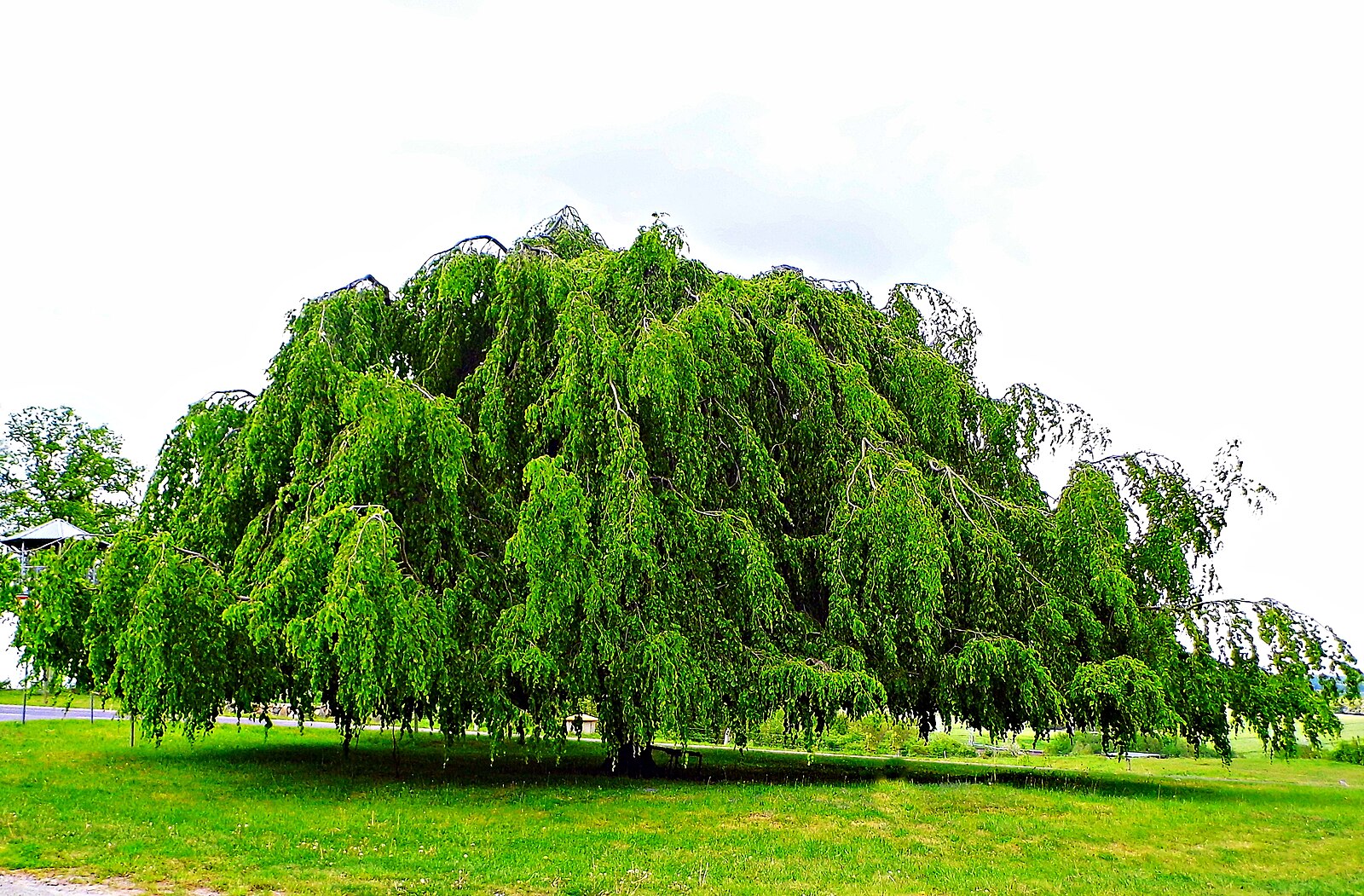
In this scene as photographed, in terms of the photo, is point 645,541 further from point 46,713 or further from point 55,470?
point 55,470

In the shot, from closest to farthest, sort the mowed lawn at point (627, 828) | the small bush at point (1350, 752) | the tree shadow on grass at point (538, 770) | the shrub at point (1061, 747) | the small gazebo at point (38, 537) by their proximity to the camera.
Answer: the mowed lawn at point (627, 828) < the tree shadow on grass at point (538, 770) < the small bush at point (1350, 752) < the shrub at point (1061, 747) < the small gazebo at point (38, 537)

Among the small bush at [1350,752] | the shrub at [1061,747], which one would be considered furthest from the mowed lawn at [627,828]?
the shrub at [1061,747]

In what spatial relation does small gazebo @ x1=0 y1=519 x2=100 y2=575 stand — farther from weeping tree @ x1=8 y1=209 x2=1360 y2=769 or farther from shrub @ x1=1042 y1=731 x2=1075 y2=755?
shrub @ x1=1042 y1=731 x2=1075 y2=755

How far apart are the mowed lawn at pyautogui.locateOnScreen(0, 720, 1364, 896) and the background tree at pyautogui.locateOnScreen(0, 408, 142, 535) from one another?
23697mm

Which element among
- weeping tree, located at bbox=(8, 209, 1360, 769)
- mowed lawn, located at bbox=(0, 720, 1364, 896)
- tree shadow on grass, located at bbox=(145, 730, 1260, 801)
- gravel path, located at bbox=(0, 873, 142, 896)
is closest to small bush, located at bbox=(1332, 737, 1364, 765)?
mowed lawn, located at bbox=(0, 720, 1364, 896)

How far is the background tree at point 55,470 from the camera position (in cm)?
3597

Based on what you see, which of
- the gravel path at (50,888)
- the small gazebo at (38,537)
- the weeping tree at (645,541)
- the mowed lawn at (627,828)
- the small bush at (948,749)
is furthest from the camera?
the small gazebo at (38,537)

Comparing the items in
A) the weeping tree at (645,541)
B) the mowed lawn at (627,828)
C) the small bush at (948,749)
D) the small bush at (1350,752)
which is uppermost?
the weeping tree at (645,541)

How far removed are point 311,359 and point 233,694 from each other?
4.09 metres

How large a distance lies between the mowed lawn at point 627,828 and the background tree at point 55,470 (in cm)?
2370

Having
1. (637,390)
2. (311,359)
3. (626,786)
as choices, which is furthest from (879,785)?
(311,359)

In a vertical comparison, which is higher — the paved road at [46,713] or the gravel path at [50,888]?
the gravel path at [50,888]

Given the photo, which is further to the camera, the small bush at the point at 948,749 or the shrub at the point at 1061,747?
the shrub at the point at 1061,747

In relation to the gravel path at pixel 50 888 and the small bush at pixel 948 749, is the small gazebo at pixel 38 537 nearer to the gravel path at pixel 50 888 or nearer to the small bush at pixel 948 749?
the small bush at pixel 948 749
